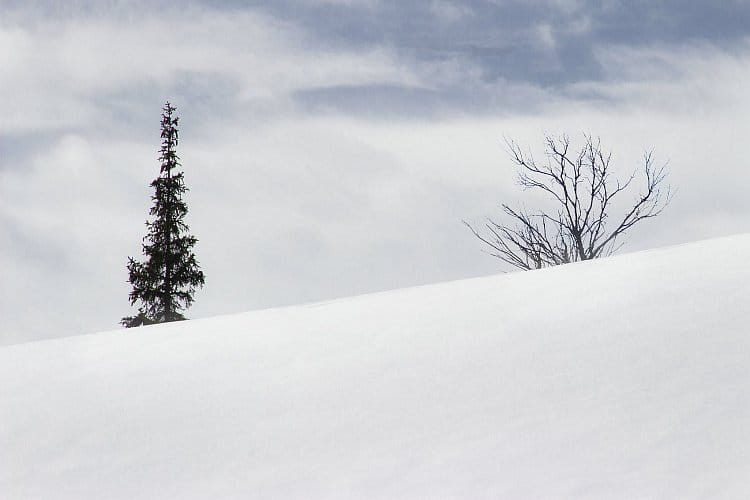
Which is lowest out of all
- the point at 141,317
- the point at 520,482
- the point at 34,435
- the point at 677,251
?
the point at 520,482

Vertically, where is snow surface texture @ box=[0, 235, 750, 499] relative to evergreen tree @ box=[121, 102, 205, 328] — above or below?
below

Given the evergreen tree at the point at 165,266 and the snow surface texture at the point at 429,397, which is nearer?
the snow surface texture at the point at 429,397

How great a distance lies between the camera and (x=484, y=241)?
52.9 feet

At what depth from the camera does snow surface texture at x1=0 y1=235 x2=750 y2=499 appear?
1.90 meters

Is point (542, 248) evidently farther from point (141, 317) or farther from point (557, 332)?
point (557, 332)

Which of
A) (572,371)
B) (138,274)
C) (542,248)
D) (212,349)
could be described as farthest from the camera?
(138,274)

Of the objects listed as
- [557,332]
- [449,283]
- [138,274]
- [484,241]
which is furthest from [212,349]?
[138,274]

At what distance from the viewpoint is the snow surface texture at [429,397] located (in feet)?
6.24

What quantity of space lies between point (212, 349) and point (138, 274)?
14564mm

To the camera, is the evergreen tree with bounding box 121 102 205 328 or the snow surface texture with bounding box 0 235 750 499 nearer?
the snow surface texture with bounding box 0 235 750 499

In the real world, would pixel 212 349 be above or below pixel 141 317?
below

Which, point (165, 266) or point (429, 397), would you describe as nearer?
point (429, 397)

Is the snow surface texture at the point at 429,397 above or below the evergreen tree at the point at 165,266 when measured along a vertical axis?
below

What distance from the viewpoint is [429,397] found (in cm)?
241
